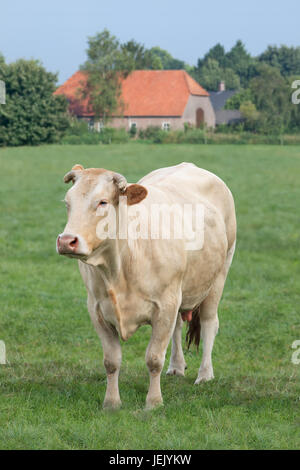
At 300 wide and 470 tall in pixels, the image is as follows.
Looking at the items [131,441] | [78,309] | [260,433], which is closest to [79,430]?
[131,441]

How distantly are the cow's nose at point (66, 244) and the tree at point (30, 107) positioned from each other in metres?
51.0

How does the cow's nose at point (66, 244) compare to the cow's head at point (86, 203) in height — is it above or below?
below

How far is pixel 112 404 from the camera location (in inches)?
235

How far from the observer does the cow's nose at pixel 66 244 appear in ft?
15.2

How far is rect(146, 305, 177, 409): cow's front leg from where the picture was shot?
19.2 feet

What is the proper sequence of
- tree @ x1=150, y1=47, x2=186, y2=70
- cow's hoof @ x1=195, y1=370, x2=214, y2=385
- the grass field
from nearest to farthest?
the grass field, cow's hoof @ x1=195, y1=370, x2=214, y2=385, tree @ x1=150, y1=47, x2=186, y2=70

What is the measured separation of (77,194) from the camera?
4.90m

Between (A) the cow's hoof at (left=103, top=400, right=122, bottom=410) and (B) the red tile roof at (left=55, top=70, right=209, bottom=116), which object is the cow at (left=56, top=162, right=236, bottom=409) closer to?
(A) the cow's hoof at (left=103, top=400, right=122, bottom=410)

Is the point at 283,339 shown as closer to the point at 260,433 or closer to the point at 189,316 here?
the point at 189,316

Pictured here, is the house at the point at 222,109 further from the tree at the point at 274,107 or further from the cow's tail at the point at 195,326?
the cow's tail at the point at 195,326

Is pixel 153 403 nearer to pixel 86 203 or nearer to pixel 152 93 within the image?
pixel 86 203

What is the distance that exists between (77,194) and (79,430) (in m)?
1.91

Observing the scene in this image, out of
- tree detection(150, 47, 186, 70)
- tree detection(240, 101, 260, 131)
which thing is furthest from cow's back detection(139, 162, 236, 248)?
tree detection(150, 47, 186, 70)

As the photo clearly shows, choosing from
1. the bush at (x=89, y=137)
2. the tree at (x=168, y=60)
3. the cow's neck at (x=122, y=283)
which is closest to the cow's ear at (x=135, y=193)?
the cow's neck at (x=122, y=283)
